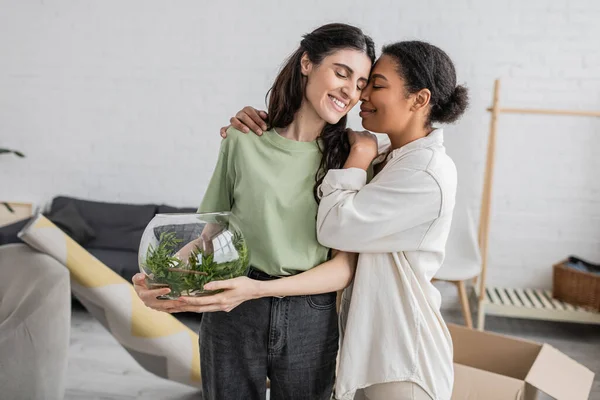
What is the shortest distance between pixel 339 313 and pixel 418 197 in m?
0.37

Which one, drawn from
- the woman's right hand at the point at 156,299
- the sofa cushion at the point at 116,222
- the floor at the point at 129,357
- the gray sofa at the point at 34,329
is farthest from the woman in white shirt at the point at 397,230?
the sofa cushion at the point at 116,222

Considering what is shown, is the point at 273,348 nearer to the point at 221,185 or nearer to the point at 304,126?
the point at 221,185

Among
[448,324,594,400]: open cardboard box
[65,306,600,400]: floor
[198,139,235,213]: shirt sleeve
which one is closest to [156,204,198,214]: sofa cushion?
[65,306,600,400]: floor

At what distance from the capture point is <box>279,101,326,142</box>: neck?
133 cm

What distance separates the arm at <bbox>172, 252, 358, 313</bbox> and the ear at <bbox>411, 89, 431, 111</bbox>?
36cm

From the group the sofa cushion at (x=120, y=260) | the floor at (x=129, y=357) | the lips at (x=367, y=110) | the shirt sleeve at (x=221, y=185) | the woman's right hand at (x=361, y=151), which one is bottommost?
the floor at (x=129, y=357)

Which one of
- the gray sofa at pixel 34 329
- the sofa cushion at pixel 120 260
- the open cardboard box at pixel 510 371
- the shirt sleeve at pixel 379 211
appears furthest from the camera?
the sofa cushion at pixel 120 260

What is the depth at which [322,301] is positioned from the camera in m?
1.31

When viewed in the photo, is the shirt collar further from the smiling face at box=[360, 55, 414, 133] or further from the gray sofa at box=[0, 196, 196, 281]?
the gray sofa at box=[0, 196, 196, 281]

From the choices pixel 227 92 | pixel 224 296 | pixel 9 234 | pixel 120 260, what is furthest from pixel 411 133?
pixel 9 234

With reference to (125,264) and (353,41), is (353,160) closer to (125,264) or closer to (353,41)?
(353,41)

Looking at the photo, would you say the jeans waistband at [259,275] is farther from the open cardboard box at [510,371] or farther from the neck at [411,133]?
the open cardboard box at [510,371]

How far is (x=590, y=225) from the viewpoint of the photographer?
12.1ft

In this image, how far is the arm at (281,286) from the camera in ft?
3.60
